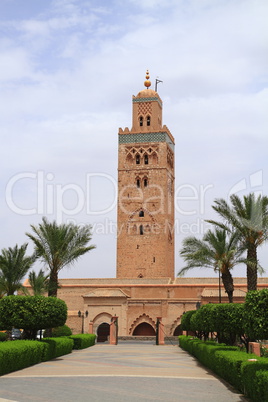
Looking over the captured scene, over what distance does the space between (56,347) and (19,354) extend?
5076 mm

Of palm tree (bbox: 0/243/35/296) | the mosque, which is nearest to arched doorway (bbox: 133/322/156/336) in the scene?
the mosque

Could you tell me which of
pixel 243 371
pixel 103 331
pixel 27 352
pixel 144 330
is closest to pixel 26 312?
pixel 27 352

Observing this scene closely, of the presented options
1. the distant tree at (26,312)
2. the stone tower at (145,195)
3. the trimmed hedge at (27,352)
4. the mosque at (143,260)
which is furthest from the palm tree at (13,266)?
the stone tower at (145,195)

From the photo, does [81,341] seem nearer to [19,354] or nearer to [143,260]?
[19,354]

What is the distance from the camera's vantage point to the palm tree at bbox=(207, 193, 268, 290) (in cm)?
2119

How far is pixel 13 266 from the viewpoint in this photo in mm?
27828

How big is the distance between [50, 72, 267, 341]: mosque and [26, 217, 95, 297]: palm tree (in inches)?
566

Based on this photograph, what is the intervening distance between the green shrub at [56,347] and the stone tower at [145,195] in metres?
24.8

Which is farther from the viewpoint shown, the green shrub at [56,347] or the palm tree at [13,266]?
→ the palm tree at [13,266]

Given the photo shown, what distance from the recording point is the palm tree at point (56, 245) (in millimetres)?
24266

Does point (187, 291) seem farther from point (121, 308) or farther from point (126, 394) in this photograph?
point (126, 394)

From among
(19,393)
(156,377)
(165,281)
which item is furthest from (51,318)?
(165,281)

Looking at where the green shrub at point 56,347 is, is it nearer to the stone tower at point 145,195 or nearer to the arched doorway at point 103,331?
the arched doorway at point 103,331

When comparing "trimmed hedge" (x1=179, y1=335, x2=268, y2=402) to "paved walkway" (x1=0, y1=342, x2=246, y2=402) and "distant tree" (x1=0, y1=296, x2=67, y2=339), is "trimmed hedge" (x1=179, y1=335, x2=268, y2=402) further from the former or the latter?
"distant tree" (x1=0, y1=296, x2=67, y2=339)
